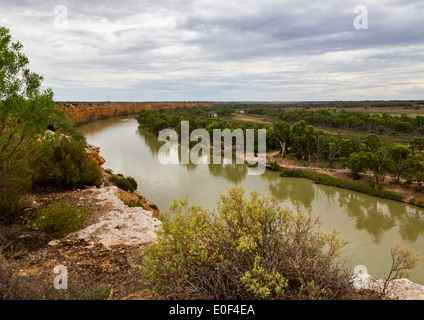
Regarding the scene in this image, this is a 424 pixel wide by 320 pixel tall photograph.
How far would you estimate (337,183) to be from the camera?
21625 mm

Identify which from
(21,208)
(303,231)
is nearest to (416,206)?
(303,231)

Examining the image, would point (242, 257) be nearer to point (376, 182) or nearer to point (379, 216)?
point (379, 216)

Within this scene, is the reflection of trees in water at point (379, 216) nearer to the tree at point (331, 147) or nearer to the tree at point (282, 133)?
the tree at point (331, 147)

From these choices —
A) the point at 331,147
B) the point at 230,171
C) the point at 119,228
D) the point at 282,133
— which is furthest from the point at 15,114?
the point at 282,133

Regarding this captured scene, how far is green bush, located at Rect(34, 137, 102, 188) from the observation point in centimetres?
980

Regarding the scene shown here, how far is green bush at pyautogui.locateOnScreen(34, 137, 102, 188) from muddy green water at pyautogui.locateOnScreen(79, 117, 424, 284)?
17.8 feet

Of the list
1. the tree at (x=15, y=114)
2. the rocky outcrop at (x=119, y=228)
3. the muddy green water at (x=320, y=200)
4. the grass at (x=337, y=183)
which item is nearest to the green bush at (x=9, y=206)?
the tree at (x=15, y=114)

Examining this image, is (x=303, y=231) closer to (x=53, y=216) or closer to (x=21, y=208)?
(x=53, y=216)

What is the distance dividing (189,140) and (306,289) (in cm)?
3752

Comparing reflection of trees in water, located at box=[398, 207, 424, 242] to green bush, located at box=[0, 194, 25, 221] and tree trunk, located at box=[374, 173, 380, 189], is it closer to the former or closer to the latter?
tree trunk, located at box=[374, 173, 380, 189]

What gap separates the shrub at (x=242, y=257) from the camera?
355 centimetres

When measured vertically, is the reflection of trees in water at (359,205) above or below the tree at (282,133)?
below

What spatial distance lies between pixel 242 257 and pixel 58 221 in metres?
5.20

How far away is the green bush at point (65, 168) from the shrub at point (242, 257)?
300 inches
